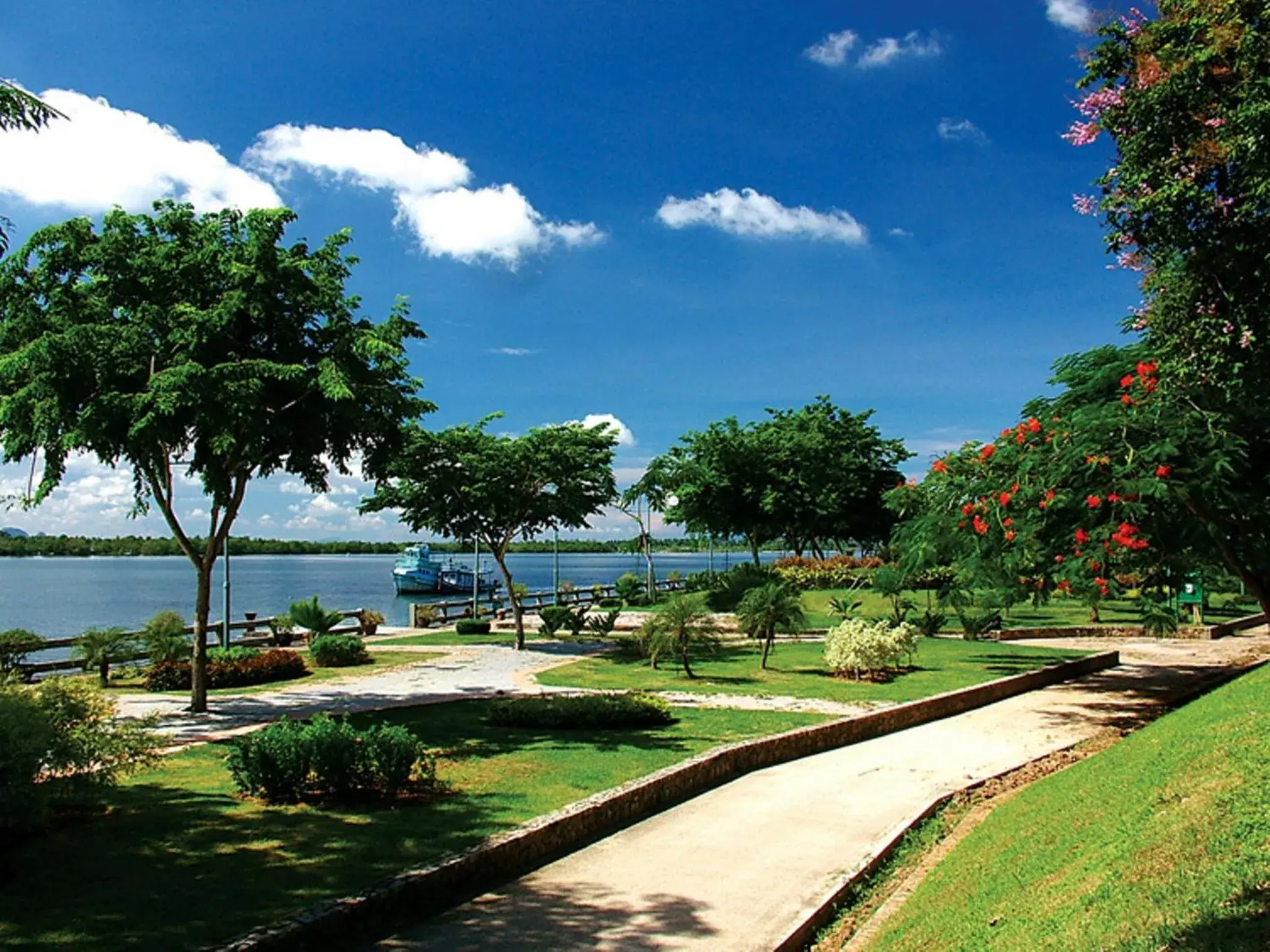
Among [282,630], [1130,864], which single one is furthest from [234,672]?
[1130,864]

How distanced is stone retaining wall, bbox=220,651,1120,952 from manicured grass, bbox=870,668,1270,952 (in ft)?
9.10

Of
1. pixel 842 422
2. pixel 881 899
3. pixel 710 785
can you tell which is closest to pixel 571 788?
pixel 710 785

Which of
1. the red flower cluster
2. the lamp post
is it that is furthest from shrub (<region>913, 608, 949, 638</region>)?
the lamp post

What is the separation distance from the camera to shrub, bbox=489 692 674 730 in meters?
13.0

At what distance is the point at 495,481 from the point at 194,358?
1386 cm

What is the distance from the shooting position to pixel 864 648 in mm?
18203

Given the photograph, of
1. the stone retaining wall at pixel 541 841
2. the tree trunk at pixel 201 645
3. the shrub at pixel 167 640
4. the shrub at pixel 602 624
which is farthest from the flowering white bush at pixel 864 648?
the shrub at pixel 167 640

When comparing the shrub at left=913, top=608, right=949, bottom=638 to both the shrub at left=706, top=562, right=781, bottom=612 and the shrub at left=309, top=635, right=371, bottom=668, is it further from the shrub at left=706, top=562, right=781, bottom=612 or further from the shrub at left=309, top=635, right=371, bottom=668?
the shrub at left=309, top=635, right=371, bottom=668

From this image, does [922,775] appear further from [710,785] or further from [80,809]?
[80,809]

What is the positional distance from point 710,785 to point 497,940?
4.68 metres

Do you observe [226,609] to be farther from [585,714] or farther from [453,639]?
[585,714]

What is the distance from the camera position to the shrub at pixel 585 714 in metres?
13.0

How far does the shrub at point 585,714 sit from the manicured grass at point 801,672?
146 inches

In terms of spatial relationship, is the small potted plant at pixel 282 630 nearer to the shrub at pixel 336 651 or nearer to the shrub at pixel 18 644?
the shrub at pixel 336 651
